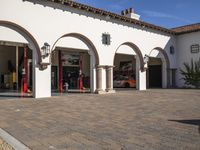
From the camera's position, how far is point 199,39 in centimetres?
2512

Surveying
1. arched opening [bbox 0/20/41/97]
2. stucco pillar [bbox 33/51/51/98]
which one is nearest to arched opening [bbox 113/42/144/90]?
arched opening [bbox 0/20/41/97]

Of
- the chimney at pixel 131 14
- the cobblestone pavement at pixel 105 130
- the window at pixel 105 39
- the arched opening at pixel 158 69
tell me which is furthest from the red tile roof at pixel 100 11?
the cobblestone pavement at pixel 105 130

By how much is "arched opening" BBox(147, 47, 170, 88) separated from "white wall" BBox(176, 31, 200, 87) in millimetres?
1703

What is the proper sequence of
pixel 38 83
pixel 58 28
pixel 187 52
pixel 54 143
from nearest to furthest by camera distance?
pixel 54 143, pixel 38 83, pixel 58 28, pixel 187 52

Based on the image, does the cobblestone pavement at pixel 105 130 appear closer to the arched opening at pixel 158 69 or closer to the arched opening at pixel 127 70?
the arched opening at pixel 127 70

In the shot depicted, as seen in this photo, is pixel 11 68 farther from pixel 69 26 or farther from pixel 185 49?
pixel 185 49

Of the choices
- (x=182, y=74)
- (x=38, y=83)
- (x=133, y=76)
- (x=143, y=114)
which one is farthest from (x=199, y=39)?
(x=143, y=114)

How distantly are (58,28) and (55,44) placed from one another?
0.98 m

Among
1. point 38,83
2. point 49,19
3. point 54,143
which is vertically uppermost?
point 49,19

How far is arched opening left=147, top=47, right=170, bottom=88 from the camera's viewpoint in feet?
82.1

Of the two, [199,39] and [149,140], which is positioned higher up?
[199,39]

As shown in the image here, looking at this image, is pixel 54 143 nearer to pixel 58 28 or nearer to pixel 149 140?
pixel 149 140

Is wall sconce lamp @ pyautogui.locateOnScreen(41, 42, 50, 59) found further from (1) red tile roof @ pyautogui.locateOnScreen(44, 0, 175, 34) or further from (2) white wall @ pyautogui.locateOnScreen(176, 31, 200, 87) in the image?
(2) white wall @ pyautogui.locateOnScreen(176, 31, 200, 87)

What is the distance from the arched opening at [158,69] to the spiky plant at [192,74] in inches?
70.1
